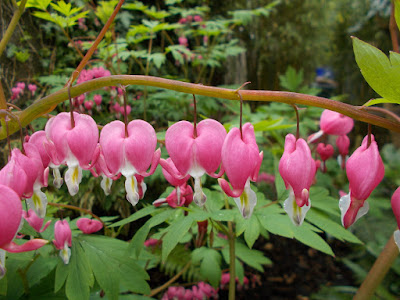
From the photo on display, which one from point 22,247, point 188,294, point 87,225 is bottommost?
point 188,294

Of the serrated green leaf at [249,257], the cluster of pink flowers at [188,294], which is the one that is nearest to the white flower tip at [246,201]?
the serrated green leaf at [249,257]

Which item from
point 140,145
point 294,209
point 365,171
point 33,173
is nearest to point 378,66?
point 365,171

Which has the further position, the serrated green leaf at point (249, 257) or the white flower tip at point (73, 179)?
the serrated green leaf at point (249, 257)

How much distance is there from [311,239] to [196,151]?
594 millimetres

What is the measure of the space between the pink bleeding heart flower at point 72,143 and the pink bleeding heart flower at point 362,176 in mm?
480

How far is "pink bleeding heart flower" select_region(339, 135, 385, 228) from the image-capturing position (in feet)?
1.83

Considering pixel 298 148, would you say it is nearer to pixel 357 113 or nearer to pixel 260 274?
pixel 357 113

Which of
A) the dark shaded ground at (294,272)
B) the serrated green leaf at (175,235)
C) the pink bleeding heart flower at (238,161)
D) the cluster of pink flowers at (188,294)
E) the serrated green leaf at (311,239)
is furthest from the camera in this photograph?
the dark shaded ground at (294,272)

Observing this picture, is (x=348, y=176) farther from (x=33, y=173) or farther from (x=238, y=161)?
(x=33, y=173)

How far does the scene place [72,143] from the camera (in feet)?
1.97

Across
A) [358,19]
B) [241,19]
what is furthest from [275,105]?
[358,19]

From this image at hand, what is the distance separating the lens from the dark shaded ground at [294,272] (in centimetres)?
244

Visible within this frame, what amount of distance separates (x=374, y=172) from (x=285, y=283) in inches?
90.4

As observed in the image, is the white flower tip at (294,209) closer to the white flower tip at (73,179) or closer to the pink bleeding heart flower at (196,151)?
the pink bleeding heart flower at (196,151)
